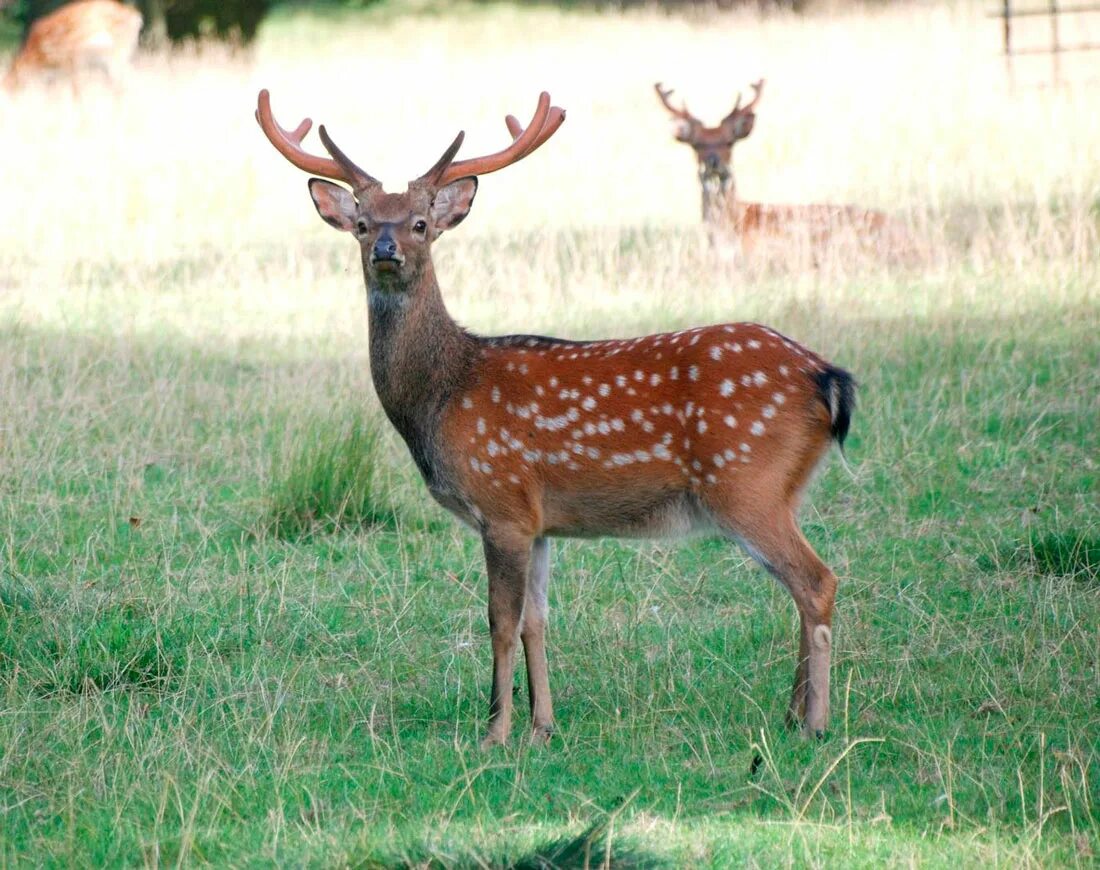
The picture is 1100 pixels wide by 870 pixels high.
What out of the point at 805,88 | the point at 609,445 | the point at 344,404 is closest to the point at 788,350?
the point at 609,445

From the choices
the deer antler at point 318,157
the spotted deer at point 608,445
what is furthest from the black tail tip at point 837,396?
the deer antler at point 318,157

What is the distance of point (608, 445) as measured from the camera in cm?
555

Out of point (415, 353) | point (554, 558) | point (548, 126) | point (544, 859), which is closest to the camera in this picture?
point (544, 859)

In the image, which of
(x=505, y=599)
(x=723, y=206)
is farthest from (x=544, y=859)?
(x=723, y=206)

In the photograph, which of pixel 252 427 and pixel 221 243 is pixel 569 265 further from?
pixel 252 427

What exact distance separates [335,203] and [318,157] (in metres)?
0.19

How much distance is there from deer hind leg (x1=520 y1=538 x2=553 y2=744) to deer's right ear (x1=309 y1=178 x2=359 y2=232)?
1.34 m

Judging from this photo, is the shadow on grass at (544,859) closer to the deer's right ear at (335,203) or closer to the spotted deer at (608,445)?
the spotted deer at (608,445)

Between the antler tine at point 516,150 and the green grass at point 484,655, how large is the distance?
157 cm

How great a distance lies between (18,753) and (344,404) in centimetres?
373

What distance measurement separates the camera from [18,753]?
16.7 ft

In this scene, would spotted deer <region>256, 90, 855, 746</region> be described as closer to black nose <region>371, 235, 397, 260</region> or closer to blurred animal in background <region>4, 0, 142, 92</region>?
black nose <region>371, 235, 397, 260</region>

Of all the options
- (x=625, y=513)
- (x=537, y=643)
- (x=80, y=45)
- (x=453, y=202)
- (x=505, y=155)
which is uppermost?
(x=80, y=45)

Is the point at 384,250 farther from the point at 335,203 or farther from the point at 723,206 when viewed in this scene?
the point at 723,206
